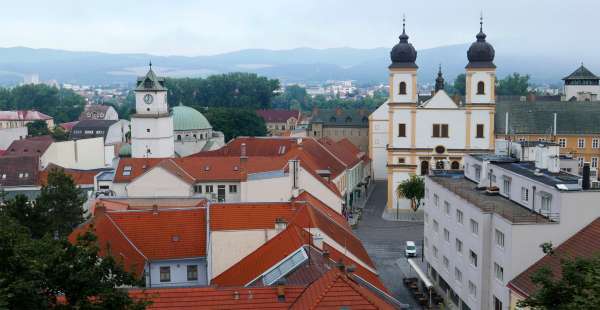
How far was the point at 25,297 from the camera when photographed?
15.4 metres

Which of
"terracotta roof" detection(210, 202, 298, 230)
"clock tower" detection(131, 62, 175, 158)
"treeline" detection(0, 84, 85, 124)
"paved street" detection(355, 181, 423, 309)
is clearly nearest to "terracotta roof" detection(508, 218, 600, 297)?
"paved street" detection(355, 181, 423, 309)

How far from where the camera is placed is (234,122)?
4247 inches

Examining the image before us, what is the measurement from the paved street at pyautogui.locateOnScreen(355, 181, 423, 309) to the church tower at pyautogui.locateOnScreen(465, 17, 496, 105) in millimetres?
12011

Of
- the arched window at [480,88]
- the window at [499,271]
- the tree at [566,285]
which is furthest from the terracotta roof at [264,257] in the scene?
the arched window at [480,88]

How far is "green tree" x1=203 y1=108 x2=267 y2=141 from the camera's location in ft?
348

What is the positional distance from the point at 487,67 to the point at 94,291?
51089 mm

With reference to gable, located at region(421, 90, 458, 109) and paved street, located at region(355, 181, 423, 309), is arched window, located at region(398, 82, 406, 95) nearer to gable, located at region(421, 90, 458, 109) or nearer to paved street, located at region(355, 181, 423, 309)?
gable, located at region(421, 90, 458, 109)

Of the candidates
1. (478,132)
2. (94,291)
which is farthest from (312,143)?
(94,291)

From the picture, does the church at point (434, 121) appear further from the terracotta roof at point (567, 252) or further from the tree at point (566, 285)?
the tree at point (566, 285)

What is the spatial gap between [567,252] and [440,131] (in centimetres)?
3587

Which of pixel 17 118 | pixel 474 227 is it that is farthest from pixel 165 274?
pixel 17 118

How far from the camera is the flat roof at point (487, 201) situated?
30047 mm

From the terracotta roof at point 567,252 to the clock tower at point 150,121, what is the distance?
44573mm

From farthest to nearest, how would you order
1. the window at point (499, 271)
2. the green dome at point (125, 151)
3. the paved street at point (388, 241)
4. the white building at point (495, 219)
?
1. the green dome at point (125, 151)
2. the paved street at point (388, 241)
3. the window at point (499, 271)
4. the white building at point (495, 219)
